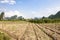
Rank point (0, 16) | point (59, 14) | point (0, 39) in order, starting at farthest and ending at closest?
point (59, 14)
point (0, 16)
point (0, 39)

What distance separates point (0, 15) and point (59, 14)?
78.3 meters

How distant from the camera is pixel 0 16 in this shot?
131 metres

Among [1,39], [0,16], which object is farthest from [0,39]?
[0,16]

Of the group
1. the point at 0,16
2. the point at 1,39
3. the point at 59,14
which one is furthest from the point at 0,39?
the point at 59,14

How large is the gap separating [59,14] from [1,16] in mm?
79489

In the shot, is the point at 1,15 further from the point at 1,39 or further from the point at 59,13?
the point at 1,39

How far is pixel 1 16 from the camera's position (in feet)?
430

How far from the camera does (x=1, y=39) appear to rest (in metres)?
15.9

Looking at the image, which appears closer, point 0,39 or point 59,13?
point 0,39

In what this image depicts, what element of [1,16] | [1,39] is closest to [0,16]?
[1,16]

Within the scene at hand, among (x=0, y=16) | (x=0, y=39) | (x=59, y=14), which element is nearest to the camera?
(x=0, y=39)

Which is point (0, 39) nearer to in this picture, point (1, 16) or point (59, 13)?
point (1, 16)

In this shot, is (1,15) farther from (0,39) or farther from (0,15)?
(0,39)

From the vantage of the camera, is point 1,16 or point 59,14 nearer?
point 1,16
